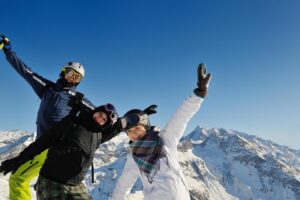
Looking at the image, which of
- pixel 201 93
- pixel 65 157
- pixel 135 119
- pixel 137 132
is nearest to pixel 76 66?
pixel 135 119

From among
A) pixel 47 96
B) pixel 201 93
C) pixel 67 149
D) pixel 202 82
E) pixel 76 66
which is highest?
pixel 76 66

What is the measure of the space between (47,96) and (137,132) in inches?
99.1

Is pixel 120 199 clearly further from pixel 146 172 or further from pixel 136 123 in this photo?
pixel 136 123

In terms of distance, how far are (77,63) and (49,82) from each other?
2.88 ft

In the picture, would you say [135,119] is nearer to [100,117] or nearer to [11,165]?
[100,117]

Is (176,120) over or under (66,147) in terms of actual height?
over

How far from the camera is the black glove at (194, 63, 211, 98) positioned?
20.3ft

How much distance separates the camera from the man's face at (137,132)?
6938 mm

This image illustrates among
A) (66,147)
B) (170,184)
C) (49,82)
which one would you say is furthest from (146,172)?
(49,82)

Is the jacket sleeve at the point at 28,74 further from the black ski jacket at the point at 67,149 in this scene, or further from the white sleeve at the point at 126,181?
the white sleeve at the point at 126,181

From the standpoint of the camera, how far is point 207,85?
634 cm

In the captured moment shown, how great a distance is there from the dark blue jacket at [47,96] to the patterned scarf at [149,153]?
1.66m

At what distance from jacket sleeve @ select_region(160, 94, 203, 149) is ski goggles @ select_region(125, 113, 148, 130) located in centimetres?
51

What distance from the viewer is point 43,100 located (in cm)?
796
